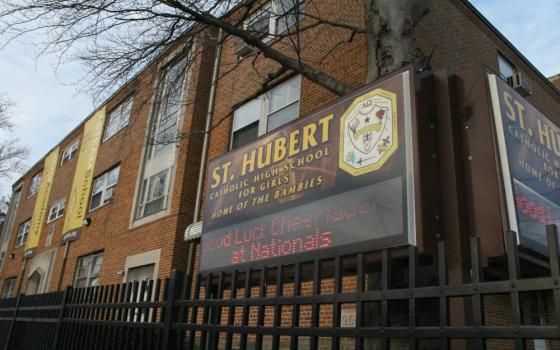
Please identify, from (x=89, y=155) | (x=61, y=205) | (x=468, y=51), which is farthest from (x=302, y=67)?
(x=61, y=205)

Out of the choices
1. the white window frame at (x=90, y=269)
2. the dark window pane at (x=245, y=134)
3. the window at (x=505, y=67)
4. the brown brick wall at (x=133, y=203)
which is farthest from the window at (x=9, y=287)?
the window at (x=505, y=67)

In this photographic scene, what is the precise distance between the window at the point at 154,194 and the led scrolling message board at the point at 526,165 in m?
10.8

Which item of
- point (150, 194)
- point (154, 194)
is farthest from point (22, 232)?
point (154, 194)

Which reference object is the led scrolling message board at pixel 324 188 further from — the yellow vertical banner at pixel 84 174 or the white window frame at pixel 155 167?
the yellow vertical banner at pixel 84 174

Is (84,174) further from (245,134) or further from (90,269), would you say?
(245,134)

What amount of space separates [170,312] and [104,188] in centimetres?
1473

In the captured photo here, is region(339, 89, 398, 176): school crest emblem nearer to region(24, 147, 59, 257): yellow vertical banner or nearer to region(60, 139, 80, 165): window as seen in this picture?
region(60, 139, 80, 165): window

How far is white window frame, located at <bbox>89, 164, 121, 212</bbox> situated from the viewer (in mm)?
17406

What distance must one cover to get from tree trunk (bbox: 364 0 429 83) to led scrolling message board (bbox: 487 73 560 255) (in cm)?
180

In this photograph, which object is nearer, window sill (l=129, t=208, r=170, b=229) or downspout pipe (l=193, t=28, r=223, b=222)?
downspout pipe (l=193, t=28, r=223, b=222)

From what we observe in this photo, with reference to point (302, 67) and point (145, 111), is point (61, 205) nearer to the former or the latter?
point (145, 111)

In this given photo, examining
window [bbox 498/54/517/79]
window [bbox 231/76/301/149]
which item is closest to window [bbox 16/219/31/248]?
window [bbox 231/76/301/149]

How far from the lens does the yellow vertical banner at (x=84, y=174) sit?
19141 millimetres

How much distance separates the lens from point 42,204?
→ 24.6m
